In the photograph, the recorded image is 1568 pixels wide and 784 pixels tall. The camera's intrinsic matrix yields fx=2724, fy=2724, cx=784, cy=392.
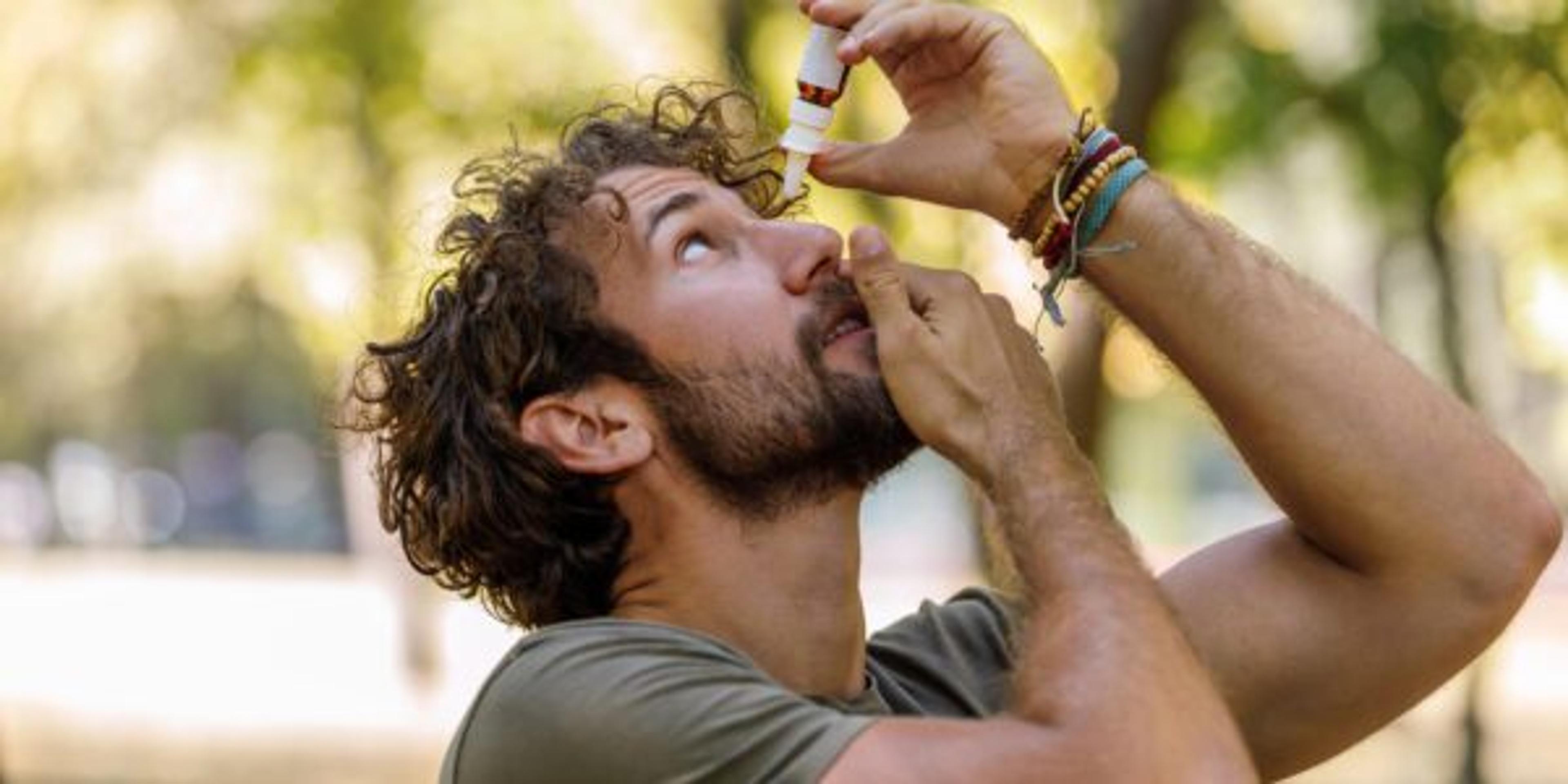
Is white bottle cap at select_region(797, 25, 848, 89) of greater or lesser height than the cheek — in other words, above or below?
above

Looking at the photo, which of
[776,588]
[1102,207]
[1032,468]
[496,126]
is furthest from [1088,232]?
[496,126]

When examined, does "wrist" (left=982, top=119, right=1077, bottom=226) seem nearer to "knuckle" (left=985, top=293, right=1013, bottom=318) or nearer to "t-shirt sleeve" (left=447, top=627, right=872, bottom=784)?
"knuckle" (left=985, top=293, right=1013, bottom=318)

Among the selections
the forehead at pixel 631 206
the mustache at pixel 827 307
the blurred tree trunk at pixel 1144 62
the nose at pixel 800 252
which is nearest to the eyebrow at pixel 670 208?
the forehead at pixel 631 206

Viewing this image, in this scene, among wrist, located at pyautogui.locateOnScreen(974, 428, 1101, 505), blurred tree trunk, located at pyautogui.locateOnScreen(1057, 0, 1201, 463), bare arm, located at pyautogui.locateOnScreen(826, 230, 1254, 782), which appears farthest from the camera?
blurred tree trunk, located at pyautogui.locateOnScreen(1057, 0, 1201, 463)

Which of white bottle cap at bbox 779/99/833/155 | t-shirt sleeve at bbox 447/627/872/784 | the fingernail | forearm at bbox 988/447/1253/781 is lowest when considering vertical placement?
t-shirt sleeve at bbox 447/627/872/784

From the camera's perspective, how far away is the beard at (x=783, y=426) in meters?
2.83

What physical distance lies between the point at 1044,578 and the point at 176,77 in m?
14.6

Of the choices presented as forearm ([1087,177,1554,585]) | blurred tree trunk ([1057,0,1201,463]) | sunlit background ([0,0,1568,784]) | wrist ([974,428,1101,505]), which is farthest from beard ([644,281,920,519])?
blurred tree trunk ([1057,0,1201,463])

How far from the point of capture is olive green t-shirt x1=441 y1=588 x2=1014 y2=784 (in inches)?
99.6

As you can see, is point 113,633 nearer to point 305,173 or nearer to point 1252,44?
point 305,173

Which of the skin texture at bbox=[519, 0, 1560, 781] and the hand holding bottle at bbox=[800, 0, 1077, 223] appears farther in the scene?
the hand holding bottle at bbox=[800, 0, 1077, 223]

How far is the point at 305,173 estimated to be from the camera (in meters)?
19.2

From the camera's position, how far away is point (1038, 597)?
2.62 meters

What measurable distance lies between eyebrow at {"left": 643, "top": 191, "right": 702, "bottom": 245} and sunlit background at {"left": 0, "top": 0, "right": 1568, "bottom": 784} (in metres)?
0.36
